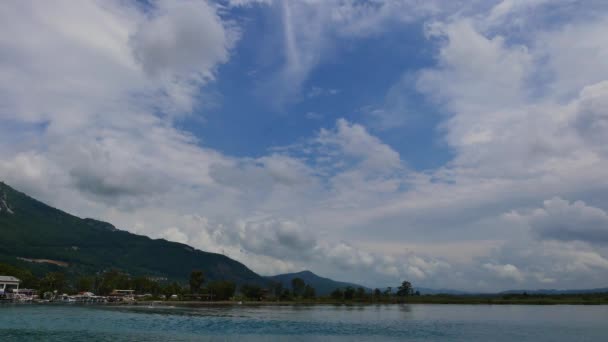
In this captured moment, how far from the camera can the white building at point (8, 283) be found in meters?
169

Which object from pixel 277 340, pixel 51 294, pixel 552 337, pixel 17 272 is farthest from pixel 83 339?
pixel 17 272

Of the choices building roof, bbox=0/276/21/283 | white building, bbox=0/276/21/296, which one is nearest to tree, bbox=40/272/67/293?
white building, bbox=0/276/21/296

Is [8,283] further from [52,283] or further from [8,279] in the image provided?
[52,283]

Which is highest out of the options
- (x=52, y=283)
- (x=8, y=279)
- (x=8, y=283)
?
(x=8, y=279)

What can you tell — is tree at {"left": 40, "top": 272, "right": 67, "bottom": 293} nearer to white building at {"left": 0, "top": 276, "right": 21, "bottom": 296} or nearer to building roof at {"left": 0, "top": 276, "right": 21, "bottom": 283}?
white building at {"left": 0, "top": 276, "right": 21, "bottom": 296}

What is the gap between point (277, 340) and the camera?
5938 cm

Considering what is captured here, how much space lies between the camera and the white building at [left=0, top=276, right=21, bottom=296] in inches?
6660

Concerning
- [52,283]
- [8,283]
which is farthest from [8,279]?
[52,283]

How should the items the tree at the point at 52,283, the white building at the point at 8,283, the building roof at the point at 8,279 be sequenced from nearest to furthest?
1. the white building at the point at 8,283
2. the building roof at the point at 8,279
3. the tree at the point at 52,283

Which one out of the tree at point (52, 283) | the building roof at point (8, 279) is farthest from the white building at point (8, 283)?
the tree at point (52, 283)

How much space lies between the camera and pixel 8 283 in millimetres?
172500

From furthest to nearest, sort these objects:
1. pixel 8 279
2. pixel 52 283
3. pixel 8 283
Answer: pixel 52 283 → pixel 8 279 → pixel 8 283

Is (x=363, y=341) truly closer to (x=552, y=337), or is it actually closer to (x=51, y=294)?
(x=552, y=337)

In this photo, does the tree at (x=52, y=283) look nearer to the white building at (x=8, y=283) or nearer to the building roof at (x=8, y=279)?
the white building at (x=8, y=283)
